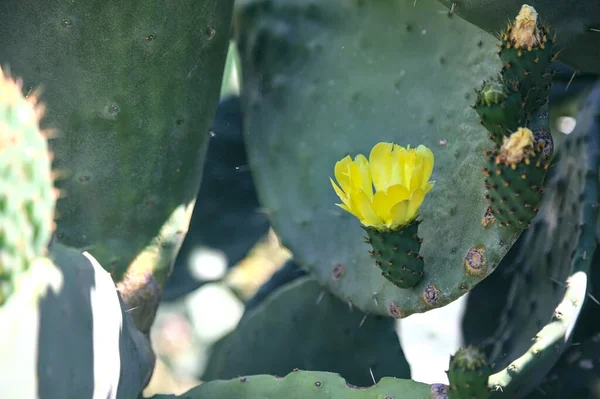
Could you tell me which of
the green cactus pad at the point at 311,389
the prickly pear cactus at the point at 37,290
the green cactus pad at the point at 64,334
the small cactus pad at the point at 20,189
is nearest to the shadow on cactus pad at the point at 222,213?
the green cactus pad at the point at 311,389

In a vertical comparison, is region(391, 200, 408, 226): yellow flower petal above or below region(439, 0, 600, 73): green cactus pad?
below

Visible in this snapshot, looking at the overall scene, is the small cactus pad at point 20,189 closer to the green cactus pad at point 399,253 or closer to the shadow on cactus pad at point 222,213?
the green cactus pad at point 399,253

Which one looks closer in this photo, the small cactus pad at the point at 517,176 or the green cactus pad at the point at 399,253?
the small cactus pad at the point at 517,176

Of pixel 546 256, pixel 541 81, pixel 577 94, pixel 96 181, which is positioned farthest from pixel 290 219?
pixel 577 94

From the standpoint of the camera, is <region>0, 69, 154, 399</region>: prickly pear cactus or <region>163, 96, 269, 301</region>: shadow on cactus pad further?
<region>163, 96, 269, 301</region>: shadow on cactus pad

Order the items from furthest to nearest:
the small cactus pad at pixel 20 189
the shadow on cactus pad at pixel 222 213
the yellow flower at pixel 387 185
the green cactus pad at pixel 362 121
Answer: the shadow on cactus pad at pixel 222 213
the green cactus pad at pixel 362 121
the yellow flower at pixel 387 185
the small cactus pad at pixel 20 189

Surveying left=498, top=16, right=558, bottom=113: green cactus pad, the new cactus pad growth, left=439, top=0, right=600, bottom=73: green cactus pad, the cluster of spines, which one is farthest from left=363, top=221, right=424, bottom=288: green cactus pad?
left=439, top=0, right=600, bottom=73: green cactus pad

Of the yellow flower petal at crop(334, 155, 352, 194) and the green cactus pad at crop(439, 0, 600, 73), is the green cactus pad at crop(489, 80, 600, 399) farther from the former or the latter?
the yellow flower petal at crop(334, 155, 352, 194)
